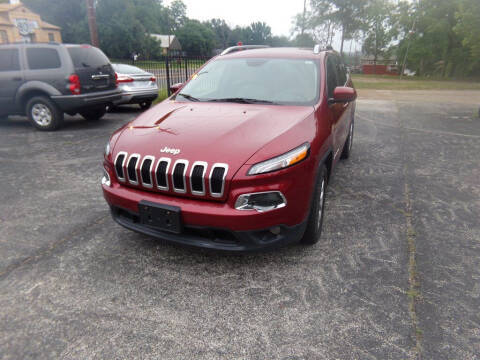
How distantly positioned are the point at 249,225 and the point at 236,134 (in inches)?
29.4

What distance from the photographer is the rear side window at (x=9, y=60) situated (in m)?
7.76

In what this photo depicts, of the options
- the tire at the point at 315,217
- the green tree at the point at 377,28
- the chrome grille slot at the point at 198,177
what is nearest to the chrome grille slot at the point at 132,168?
the chrome grille slot at the point at 198,177

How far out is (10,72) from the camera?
7785 millimetres

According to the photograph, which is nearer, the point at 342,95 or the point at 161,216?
the point at 161,216

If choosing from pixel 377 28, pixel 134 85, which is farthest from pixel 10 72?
pixel 377 28

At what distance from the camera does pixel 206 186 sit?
252cm

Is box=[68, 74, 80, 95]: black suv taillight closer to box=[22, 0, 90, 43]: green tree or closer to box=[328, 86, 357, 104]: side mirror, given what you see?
box=[328, 86, 357, 104]: side mirror

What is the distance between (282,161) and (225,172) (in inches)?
16.9

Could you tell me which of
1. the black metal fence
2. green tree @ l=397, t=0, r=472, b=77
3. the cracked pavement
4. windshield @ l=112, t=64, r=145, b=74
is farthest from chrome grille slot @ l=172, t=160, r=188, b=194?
green tree @ l=397, t=0, r=472, b=77

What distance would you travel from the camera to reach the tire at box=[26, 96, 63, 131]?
7.73 metres

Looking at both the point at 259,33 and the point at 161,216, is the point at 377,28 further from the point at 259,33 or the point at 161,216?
the point at 259,33

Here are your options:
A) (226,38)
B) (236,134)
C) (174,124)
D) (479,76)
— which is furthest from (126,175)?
(226,38)

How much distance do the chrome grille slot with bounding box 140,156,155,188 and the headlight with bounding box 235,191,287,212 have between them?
699mm

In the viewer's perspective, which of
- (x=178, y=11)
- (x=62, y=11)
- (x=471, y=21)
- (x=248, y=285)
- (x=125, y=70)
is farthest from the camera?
(x=178, y=11)
